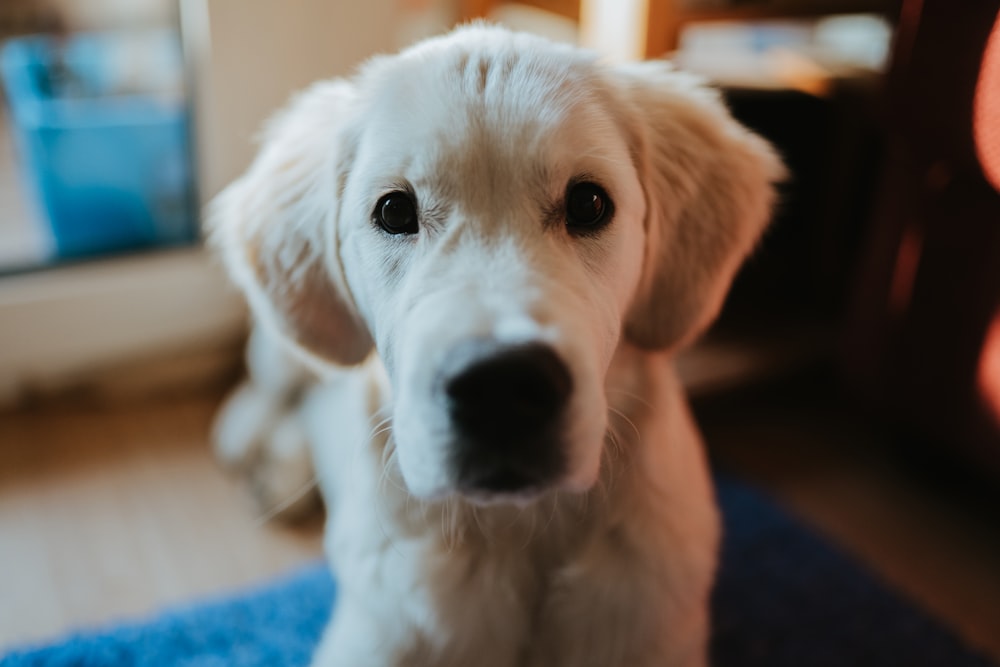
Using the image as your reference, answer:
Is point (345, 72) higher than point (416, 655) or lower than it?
higher

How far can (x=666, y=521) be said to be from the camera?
3.94 feet

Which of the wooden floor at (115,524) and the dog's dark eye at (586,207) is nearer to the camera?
the dog's dark eye at (586,207)

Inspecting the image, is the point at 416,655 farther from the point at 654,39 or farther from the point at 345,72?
the point at 345,72

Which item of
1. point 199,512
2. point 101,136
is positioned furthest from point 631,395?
point 101,136

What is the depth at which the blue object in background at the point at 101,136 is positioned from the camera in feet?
7.05

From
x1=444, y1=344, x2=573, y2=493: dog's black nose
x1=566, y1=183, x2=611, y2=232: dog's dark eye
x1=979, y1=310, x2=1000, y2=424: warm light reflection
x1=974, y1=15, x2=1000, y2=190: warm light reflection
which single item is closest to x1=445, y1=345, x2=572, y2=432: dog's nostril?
x1=444, y1=344, x2=573, y2=493: dog's black nose

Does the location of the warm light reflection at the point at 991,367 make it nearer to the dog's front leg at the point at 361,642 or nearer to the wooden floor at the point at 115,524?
the dog's front leg at the point at 361,642

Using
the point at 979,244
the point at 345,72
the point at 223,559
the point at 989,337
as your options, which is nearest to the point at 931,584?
the point at 989,337

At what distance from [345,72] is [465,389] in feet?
4.98

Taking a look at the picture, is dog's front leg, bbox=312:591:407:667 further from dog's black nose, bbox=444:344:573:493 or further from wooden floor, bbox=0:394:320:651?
wooden floor, bbox=0:394:320:651

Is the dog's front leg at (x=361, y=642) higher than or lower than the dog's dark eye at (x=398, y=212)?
lower

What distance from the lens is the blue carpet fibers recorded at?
59.4 inches

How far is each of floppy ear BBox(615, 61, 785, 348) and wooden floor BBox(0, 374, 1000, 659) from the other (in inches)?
35.3

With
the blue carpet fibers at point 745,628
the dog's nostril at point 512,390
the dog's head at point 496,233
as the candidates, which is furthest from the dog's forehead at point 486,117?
the blue carpet fibers at point 745,628
